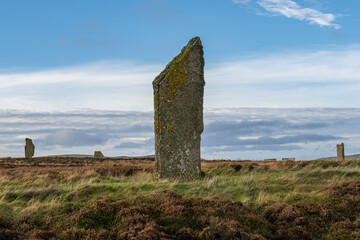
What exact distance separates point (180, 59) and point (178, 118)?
250 centimetres

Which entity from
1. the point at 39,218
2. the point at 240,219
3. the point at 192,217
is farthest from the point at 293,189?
the point at 39,218

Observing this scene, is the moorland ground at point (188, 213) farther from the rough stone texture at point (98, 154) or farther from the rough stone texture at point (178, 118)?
the rough stone texture at point (98, 154)

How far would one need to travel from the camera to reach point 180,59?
15.8 m

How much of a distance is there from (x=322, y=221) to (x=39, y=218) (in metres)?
6.94

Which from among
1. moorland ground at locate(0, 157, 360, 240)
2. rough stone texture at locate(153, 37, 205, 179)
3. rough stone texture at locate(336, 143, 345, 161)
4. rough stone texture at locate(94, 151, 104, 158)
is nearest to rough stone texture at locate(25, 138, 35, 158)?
rough stone texture at locate(94, 151, 104, 158)

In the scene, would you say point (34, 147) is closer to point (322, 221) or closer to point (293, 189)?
point (293, 189)

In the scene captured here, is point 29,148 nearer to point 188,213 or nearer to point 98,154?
point 98,154

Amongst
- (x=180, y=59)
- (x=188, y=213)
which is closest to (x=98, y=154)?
(x=180, y=59)

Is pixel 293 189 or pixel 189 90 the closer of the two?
pixel 293 189

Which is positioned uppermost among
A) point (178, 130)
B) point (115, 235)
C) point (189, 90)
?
point (189, 90)

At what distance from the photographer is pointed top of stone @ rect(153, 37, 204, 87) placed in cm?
1566

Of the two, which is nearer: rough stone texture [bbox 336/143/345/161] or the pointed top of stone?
the pointed top of stone

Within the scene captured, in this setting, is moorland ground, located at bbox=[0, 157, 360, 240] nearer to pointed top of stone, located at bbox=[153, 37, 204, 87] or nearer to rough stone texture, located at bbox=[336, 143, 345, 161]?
pointed top of stone, located at bbox=[153, 37, 204, 87]

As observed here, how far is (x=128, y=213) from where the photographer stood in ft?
29.3
